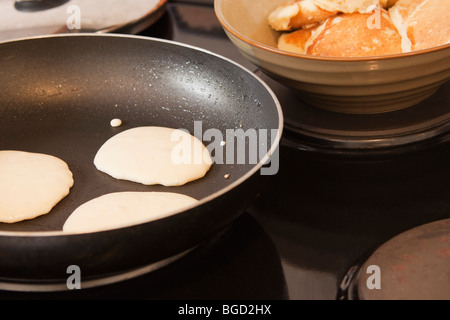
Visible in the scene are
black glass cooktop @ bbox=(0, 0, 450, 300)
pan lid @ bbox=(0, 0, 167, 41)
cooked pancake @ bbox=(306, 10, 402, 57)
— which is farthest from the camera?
pan lid @ bbox=(0, 0, 167, 41)

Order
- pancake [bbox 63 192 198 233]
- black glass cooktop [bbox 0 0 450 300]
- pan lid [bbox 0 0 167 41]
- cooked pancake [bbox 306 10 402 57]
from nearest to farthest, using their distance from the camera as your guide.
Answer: black glass cooktop [bbox 0 0 450 300], pancake [bbox 63 192 198 233], cooked pancake [bbox 306 10 402 57], pan lid [bbox 0 0 167 41]

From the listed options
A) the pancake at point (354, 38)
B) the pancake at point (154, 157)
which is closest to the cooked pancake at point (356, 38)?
the pancake at point (354, 38)

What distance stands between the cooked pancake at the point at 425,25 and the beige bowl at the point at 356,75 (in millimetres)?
59

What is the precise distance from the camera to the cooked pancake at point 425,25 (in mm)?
893

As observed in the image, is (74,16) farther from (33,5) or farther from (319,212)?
(319,212)

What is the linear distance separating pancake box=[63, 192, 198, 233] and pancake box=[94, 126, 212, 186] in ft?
0.18

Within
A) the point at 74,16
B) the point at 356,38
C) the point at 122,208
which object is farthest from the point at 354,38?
the point at 74,16

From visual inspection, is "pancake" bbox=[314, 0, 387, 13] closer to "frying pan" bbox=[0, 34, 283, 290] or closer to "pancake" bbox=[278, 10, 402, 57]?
"pancake" bbox=[278, 10, 402, 57]

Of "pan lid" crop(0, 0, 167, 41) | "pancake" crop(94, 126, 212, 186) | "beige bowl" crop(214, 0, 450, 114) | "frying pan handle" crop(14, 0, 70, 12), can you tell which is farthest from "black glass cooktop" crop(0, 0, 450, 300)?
"frying pan handle" crop(14, 0, 70, 12)

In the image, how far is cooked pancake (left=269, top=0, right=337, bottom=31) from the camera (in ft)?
3.26

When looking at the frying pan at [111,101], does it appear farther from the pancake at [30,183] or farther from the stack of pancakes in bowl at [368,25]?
the stack of pancakes in bowl at [368,25]

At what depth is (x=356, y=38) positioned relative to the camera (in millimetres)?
917

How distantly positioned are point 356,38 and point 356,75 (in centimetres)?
11

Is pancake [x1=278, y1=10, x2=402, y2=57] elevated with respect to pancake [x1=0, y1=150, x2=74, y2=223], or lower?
elevated
